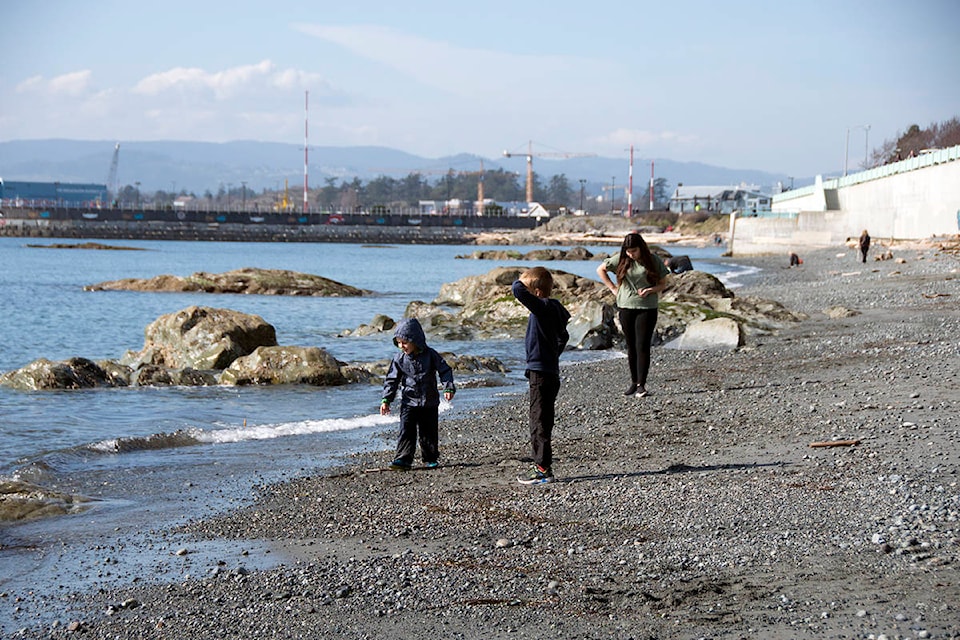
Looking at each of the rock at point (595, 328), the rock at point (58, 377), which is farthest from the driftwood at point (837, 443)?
the rock at point (595, 328)

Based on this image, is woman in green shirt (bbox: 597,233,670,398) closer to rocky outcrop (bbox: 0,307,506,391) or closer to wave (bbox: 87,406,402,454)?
wave (bbox: 87,406,402,454)

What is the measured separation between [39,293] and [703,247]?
82.1 m

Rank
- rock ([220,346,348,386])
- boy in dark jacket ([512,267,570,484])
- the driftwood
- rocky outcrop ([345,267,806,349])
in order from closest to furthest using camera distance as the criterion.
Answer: boy in dark jacket ([512,267,570,484]) < the driftwood < rock ([220,346,348,386]) < rocky outcrop ([345,267,806,349])

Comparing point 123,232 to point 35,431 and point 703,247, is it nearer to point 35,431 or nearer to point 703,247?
point 703,247

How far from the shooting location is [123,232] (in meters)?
148

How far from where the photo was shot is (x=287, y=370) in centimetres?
1695

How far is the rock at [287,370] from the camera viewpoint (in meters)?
16.9

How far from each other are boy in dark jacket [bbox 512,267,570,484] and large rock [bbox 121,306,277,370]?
11298mm

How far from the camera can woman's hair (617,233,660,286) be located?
12336mm

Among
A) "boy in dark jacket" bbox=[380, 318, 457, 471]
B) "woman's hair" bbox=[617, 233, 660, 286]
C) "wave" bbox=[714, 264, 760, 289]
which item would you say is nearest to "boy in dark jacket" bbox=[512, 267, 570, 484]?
"boy in dark jacket" bbox=[380, 318, 457, 471]

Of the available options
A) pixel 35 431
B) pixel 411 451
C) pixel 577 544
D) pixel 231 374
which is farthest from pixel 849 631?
pixel 231 374

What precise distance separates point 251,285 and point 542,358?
38231 mm

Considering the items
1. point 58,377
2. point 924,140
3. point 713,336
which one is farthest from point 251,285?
point 924,140

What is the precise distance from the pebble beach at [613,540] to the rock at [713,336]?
6.97 meters
